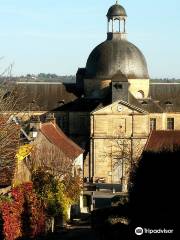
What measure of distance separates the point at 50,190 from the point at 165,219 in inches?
553

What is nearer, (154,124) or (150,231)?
(150,231)

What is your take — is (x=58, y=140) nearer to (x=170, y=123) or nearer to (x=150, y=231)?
(x=170, y=123)

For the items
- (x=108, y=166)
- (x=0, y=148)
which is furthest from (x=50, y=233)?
(x=108, y=166)

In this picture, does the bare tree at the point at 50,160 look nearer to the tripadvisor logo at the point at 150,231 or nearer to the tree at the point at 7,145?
the tree at the point at 7,145

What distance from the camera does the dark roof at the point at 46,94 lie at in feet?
268

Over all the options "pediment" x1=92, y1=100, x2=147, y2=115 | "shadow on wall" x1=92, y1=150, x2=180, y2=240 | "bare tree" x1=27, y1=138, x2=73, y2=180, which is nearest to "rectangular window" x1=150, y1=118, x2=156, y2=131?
"pediment" x1=92, y1=100, x2=147, y2=115

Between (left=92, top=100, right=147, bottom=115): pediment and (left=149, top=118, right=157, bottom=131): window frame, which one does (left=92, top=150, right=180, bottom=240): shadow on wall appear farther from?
(left=149, top=118, right=157, bottom=131): window frame

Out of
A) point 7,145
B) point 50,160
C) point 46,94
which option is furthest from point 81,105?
point 7,145

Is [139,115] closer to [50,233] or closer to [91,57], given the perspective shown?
[91,57]

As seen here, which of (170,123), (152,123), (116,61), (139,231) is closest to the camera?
(139,231)

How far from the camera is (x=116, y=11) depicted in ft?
268

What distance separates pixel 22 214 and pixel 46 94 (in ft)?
144

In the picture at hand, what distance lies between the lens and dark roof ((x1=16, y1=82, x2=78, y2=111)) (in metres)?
81.6

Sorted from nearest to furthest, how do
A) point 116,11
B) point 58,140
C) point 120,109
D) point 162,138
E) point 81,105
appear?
point 162,138 → point 58,140 → point 120,109 → point 81,105 → point 116,11
